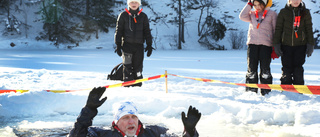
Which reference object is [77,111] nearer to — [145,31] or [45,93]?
[45,93]

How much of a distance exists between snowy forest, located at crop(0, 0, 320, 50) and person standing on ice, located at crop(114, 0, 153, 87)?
21179mm

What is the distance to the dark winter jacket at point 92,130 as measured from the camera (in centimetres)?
273

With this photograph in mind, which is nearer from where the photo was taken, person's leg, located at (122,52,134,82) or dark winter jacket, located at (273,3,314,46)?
dark winter jacket, located at (273,3,314,46)

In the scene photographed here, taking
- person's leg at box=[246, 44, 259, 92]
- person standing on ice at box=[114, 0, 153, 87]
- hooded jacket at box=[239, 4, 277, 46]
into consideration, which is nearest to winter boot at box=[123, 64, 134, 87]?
person standing on ice at box=[114, 0, 153, 87]

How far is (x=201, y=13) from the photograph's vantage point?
29.8 m

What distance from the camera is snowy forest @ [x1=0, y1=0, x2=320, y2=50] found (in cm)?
2798

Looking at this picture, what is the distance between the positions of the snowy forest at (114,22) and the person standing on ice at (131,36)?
2118 centimetres

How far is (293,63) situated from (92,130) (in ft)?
12.9

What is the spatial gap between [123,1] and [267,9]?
28615 mm

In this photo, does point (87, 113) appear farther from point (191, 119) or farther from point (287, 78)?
point (287, 78)

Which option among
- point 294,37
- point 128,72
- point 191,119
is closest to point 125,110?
point 191,119

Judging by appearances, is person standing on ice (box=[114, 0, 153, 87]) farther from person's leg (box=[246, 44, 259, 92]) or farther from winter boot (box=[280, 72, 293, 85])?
winter boot (box=[280, 72, 293, 85])

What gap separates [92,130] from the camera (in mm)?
2902

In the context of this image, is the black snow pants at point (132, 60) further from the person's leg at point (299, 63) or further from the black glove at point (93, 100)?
the black glove at point (93, 100)
